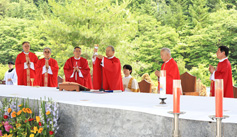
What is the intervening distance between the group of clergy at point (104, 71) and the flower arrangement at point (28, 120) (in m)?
1.55

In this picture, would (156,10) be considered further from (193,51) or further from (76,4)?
(76,4)

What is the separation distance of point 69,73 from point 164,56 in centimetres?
232

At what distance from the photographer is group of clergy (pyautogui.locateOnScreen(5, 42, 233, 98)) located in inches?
222

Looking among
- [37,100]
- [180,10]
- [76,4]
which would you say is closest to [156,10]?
[180,10]

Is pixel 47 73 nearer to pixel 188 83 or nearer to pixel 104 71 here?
pixel 104 71

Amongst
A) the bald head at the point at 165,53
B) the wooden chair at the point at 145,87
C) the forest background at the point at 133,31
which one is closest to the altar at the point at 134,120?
the bald head at the point at 165,53

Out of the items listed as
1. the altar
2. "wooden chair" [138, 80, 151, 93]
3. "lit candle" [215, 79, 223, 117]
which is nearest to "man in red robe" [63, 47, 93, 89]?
"wooden chair" [138, 80, 151, 93]

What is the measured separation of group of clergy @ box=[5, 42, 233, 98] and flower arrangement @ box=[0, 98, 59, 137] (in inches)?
61.0

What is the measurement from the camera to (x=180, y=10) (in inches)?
928

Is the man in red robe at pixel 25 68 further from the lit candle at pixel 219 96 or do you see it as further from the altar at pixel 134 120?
the lit candle at pixel 219 96

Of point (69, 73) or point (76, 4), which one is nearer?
point (69, 73)

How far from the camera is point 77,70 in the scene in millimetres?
7074

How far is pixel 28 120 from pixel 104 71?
2.12m

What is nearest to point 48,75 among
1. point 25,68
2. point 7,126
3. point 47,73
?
point 47,73
